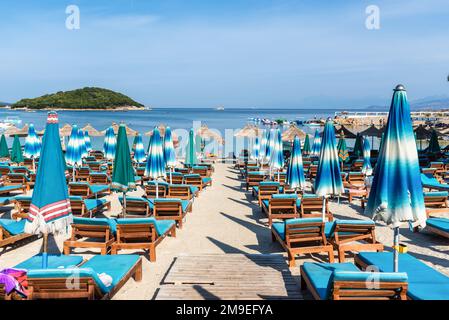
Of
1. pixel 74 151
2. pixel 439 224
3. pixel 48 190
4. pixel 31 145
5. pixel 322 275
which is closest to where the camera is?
pixel 48 190

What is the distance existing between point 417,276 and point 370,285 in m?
1.30

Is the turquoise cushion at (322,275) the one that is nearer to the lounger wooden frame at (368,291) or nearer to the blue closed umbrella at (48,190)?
the lounger wooden frame at (368,291)

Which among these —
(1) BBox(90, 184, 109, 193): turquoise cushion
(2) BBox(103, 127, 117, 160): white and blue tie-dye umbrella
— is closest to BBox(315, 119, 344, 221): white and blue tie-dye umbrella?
(1) BBox(90, 184, 109, 193): turquoise cushion

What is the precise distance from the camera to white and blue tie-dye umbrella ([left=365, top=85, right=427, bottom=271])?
→ 3.78 meters

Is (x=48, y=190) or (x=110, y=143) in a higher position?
(x=110, y=143)

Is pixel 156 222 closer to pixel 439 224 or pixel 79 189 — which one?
pixel 79 189

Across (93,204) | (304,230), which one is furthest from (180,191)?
(304,230)

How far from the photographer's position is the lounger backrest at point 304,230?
612 cm

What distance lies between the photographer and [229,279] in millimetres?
5078

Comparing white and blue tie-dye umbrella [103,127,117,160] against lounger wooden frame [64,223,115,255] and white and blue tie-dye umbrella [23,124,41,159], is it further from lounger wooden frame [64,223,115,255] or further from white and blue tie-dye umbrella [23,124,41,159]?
lounger wooden frame [64,223,115,255]

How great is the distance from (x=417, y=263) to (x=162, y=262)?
3816mm

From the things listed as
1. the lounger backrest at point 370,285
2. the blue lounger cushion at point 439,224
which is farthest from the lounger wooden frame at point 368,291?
the blue lounger cushion at point 439,224
